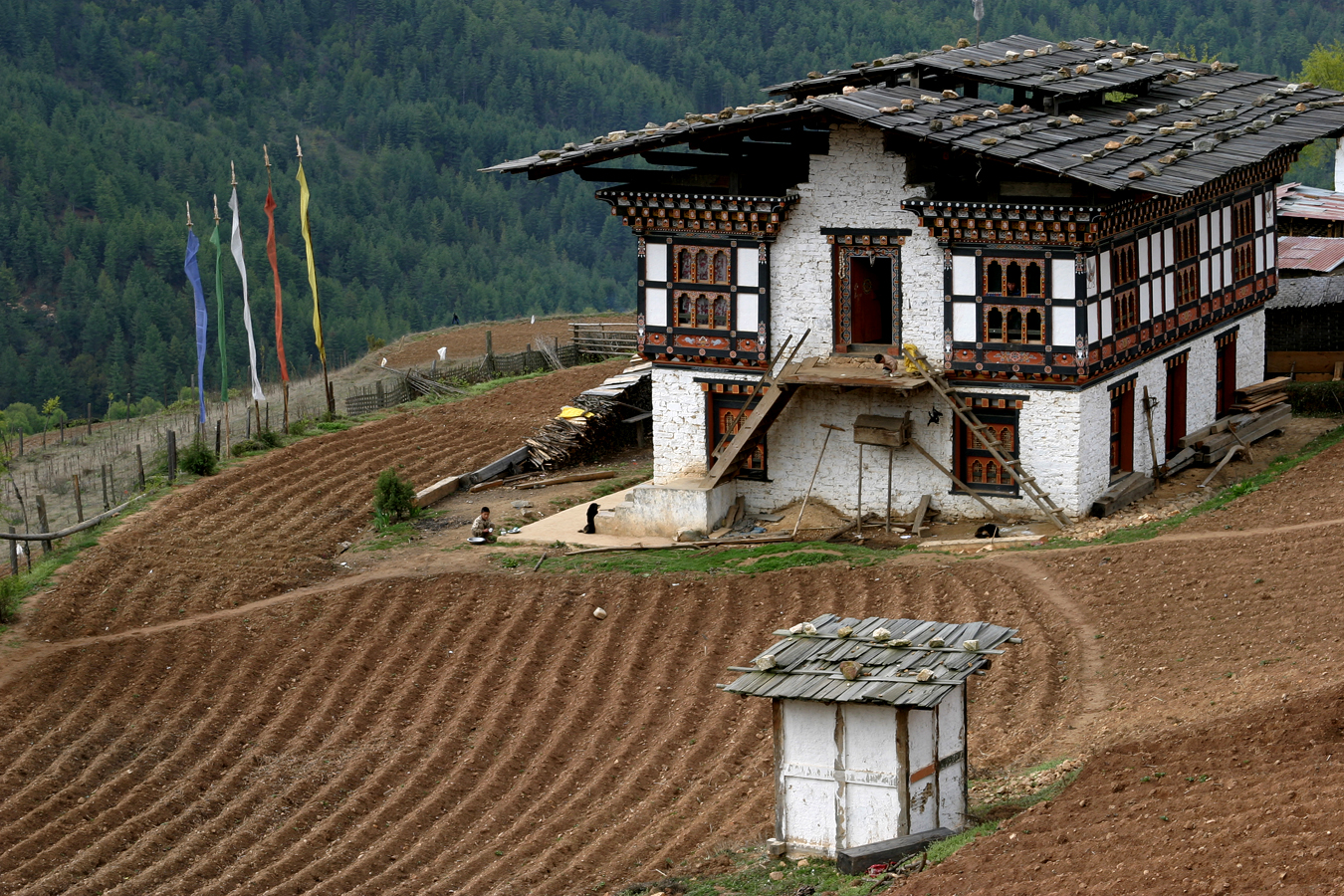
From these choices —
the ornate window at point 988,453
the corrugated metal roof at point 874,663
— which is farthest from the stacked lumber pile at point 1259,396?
the corrugated metal roof at point 874,663

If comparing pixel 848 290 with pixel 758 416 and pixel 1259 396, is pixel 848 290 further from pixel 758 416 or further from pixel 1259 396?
pixel 1259 396

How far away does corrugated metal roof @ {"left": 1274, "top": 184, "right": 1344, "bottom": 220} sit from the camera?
44.2 meters

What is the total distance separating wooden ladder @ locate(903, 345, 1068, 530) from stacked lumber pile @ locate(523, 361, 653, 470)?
8598mm

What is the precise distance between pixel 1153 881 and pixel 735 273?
1930 centimetres

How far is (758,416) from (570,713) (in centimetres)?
833

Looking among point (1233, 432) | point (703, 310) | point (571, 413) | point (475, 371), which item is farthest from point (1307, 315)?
point (475, 371)

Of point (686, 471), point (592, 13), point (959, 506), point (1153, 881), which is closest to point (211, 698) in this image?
point (686, 471)

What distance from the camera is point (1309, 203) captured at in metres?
45.5

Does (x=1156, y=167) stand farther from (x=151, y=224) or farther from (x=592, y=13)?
(x=592, y=13)

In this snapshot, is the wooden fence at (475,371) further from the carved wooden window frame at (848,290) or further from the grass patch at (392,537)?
the carved wooden window frame at (848,290)

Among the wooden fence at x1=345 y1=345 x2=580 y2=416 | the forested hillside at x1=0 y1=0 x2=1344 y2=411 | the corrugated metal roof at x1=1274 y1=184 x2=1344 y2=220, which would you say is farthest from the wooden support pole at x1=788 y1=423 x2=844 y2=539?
the forested hillside at x1=0 y1=0 x2=1344 y2=411

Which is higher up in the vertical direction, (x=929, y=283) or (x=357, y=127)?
(x=357, y=127)

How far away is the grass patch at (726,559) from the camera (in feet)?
98.0

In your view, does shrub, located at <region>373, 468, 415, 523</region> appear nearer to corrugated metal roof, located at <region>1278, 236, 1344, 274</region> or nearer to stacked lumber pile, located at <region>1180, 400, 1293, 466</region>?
stacked lumber pile, located at <region>1180, 400, 1293, 466</region>
